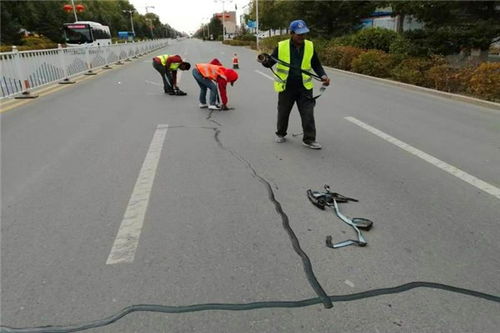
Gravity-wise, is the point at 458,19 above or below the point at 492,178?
above

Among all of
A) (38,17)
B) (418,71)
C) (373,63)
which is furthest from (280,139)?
(38,17)

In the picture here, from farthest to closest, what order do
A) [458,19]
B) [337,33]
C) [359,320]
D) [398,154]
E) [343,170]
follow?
[337,33] → [458,19] → [398,154] → [343,170] → [359,320]

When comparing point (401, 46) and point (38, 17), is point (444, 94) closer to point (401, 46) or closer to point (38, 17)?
point (401, 46)

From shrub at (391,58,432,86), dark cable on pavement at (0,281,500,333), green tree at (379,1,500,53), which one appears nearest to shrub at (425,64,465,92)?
shrub at (391,58,432,86)

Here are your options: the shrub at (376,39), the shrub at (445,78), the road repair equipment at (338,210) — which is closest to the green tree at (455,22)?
the shrub at (376,39)

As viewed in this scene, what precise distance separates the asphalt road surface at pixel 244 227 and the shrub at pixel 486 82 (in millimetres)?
2666

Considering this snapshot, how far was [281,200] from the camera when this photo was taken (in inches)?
146

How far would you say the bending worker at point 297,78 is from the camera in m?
5.25

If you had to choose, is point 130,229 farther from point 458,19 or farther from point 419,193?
point 458,19

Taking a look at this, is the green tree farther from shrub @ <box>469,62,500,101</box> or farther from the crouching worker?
the crouching worker

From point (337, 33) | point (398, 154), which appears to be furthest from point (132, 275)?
point (337, 33)

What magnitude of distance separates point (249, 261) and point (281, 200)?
1096mm

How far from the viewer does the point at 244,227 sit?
126 inches

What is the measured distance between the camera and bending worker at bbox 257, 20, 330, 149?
5250mm
